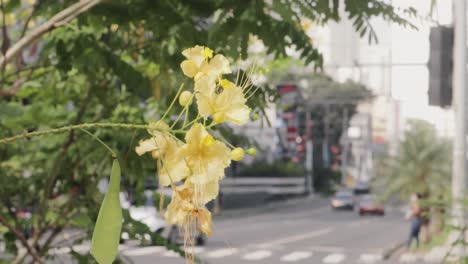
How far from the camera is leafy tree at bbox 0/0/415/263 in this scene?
7.18 ft

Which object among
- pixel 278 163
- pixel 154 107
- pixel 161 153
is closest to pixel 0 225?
pixel 154 107

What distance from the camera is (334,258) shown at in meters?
22.7

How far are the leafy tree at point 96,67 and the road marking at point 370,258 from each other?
1720cm

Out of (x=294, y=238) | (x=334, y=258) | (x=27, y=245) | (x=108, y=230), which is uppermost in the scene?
(x=108, y=230)

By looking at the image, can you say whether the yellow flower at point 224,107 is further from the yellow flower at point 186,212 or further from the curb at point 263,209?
the curb at point 263,209

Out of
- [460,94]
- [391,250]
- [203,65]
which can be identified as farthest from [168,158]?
[391,250]

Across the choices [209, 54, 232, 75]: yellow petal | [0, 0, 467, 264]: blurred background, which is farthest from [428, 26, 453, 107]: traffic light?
[209, 54, 232, 75]: yellow petal

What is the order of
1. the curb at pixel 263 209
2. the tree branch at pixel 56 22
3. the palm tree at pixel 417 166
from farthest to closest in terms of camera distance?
the curb at pixel 263 209
the palm tree at pixel 417 166
the tree branch at pixel 56 22

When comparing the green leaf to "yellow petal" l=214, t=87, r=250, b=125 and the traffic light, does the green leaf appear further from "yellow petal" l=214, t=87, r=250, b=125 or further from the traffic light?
the traffic light

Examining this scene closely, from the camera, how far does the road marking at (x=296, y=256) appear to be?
21.8m

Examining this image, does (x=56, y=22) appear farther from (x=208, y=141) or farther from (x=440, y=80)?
(x=440, y=80)

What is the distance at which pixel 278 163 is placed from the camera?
5756 centimetres

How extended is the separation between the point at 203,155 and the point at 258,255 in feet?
69.9

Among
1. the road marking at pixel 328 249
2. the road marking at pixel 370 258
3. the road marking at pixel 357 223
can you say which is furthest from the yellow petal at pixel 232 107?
the road marking at pixel 357 223
